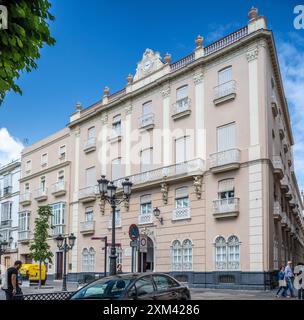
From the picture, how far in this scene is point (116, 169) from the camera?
112ft

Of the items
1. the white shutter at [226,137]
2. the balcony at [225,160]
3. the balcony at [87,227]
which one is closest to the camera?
the balcony at [225,160]

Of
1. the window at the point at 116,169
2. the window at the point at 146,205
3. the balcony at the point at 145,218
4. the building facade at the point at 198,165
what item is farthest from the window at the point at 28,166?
the balcony at the point at 145,218

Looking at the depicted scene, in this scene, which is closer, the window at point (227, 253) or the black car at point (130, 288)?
the black car at point (130, 288)

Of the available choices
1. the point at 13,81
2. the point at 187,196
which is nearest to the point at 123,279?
the point at 13,81

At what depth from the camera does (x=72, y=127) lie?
1553 inches

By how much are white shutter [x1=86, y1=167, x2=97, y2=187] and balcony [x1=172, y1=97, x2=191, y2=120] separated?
9.32 m

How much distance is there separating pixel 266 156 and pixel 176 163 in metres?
6.39

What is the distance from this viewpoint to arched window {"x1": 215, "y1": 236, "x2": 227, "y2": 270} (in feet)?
84.9

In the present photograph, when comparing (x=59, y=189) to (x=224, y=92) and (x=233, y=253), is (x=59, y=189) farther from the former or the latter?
(x=233, y=253)

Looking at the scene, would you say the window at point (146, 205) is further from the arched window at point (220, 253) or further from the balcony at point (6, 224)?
the balcony at point (6, 224)

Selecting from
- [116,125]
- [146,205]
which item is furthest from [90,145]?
[146,205]

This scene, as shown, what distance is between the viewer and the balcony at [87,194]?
3500 centimetres

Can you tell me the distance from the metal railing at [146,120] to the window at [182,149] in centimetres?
282
